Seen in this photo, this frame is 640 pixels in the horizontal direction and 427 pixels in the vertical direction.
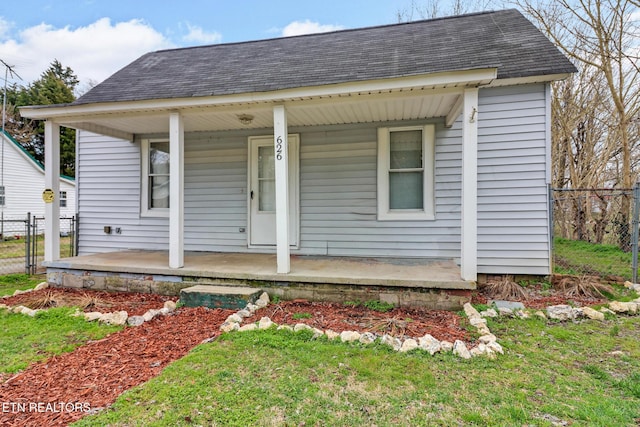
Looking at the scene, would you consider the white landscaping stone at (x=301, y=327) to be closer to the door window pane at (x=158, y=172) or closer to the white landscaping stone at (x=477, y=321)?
the white landscaping stone at (x=477, y=321)

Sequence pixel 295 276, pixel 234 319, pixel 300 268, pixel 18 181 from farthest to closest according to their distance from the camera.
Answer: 1. pixel 18 181
2. pixel 300 268
3. pixel 295 276
4. pixel 234 319

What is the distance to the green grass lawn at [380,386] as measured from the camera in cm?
191

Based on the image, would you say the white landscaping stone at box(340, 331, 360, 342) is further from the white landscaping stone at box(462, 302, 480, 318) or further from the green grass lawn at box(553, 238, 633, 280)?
the green grass lawn at box(553, 238, 633, 280)

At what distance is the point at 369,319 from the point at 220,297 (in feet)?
5.69

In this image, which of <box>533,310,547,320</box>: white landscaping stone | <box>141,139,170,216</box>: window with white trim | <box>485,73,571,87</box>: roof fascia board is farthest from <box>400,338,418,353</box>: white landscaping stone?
<box>141,139,170,216</box>: window with white trim

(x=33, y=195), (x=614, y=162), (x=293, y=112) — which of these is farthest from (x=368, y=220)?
(x=33, y=195)

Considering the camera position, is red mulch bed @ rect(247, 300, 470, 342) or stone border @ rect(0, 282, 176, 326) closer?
red mulch bed @ rect(247, 300, 470, 342)

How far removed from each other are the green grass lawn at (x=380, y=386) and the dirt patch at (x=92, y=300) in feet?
5.97

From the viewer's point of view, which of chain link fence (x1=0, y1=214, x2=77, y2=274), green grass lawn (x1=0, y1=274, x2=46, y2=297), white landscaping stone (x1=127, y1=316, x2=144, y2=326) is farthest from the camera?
chain link fence (x1=0, y1=214, x2=77, y2=274)

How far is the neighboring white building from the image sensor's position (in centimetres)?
1420

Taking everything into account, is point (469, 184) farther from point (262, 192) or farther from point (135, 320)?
point (135, 320)

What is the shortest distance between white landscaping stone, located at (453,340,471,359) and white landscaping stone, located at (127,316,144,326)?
3.09 metres

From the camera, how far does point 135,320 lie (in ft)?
11.7

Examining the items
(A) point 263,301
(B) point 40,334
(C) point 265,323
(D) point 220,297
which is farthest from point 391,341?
(B) point 40,334
